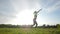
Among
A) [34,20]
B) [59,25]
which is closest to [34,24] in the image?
[34,20]

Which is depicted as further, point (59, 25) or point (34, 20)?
point (34, 20)

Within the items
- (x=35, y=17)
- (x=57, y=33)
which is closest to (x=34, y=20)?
(x=35, y=17)

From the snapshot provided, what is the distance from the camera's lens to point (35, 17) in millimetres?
17547

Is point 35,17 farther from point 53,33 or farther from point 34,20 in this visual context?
point 53,33

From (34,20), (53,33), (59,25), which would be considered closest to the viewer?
(53,33)

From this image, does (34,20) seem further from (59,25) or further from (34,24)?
(59,25)

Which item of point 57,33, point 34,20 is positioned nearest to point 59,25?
point 34,20

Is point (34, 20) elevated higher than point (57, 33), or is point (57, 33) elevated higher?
point (34, 20)

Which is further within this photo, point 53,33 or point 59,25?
point 59,25

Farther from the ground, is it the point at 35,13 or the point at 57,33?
the point at 35,13

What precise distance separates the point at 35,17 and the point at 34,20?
0.33 meters

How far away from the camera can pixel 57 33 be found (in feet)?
33.2

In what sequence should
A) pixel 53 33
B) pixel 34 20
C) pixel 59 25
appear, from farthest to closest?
pixel 34 20 → pixel 59 25 → pixel 53 33

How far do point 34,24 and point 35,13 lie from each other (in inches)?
45.8
